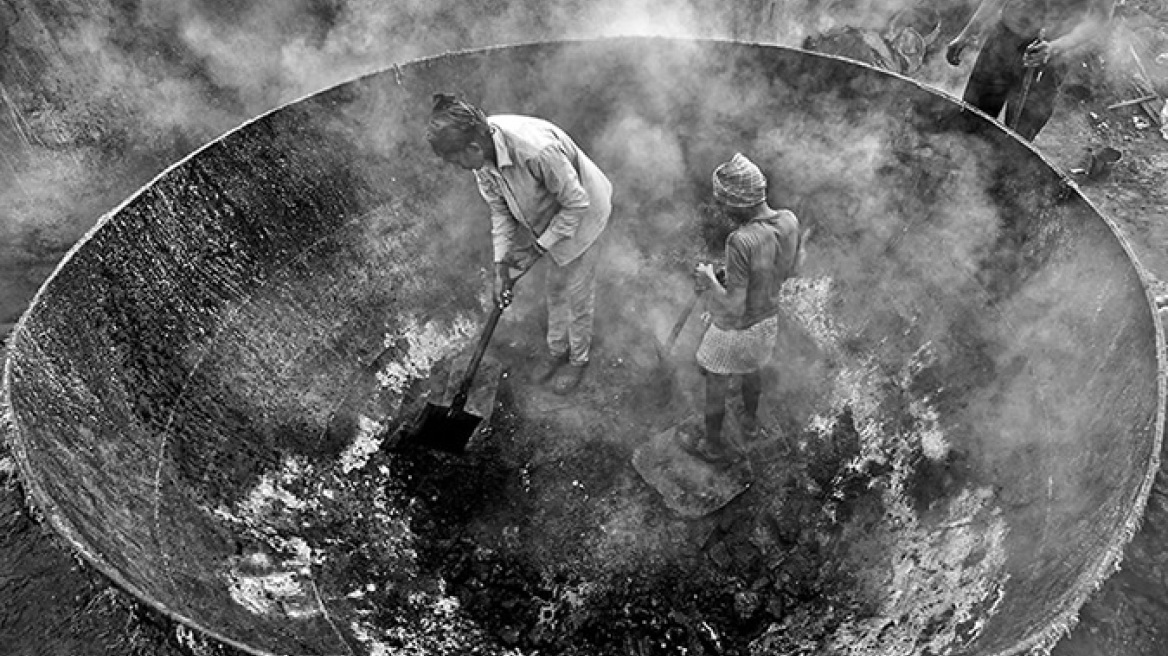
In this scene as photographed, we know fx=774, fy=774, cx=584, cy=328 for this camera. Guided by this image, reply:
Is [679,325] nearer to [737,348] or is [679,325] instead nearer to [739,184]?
[737,348]

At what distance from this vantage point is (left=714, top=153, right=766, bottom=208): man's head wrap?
321cm

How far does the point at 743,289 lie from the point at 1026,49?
10.2 ft

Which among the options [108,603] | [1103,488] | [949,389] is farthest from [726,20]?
[108,603]

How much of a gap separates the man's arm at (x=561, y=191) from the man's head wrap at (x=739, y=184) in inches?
30.9

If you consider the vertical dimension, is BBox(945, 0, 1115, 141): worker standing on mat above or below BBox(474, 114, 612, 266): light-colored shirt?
below

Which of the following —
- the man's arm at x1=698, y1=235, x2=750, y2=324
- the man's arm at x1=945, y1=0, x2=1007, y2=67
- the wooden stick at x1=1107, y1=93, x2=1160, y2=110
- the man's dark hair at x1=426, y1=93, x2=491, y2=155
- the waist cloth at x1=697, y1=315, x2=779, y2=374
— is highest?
the man's dark hair at x1=426, y1=93, x2=491, y2=155

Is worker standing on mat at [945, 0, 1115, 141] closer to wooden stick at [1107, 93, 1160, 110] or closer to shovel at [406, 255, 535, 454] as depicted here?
wooden stick at [1107, 93, 1160, 110]

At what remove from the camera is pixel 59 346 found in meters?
3.23

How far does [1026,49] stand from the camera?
501cm

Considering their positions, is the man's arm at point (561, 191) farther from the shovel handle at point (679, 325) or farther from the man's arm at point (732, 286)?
the shovel handle at point (679, 325)

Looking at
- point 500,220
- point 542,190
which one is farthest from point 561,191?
point 500,220

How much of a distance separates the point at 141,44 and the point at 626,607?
228 inches

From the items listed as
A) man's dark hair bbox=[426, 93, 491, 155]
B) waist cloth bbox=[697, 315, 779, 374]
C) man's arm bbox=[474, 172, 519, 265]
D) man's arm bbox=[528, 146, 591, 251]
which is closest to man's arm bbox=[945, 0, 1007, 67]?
waist cloth bbox=[697, 315, 779, 374]

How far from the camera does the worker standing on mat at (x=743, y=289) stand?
3268 millimetres
